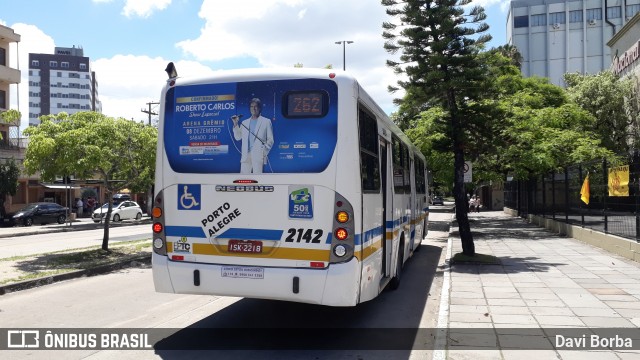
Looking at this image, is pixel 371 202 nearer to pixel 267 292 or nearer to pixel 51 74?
pixel 267 292

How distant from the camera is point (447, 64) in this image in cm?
1379

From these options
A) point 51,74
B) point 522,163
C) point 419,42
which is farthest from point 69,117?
point 51,74

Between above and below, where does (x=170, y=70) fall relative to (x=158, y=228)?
above

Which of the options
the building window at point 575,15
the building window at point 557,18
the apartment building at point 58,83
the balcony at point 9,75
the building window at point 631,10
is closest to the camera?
the balcony at point 9,75

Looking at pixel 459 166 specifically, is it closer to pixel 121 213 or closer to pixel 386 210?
pixel 386 210

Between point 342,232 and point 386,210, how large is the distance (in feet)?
7.34

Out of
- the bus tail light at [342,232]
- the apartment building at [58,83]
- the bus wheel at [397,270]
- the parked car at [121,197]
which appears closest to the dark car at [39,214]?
the parked car at [121,197]

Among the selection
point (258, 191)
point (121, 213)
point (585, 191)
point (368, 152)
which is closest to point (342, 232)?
point (258, 191)

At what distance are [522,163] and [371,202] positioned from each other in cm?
Result: 1757

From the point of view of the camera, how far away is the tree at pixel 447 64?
1352cm

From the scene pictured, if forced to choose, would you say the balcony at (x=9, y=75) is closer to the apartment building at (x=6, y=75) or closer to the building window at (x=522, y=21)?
the apartment building at (x=6, y=75)

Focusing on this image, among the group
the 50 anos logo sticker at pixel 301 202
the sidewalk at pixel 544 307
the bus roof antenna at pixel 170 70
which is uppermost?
the bus roof antenna at pixel 170 70

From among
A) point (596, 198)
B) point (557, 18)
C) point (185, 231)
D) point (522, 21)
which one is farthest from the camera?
point (522, 21)

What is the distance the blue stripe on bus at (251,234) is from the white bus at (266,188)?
0.01 m
